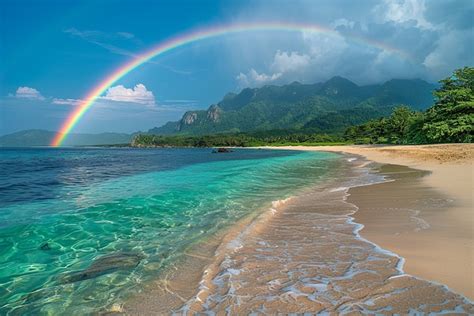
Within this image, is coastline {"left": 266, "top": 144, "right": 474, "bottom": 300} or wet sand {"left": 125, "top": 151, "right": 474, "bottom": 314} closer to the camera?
wet sand {"left": 125, "top": 151, "right": 474, "bottom": 314}

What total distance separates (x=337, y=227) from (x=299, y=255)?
9.32 feet

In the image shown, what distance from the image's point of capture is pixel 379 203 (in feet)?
41.7

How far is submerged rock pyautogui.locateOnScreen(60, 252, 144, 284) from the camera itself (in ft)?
21.5

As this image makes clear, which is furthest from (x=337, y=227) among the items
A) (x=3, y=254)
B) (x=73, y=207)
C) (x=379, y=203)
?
(x=73, y=207)

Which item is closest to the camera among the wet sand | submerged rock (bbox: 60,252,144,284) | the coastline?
the wet sand

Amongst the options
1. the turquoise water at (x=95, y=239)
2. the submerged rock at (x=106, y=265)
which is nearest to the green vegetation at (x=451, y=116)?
the turquoise water at (x=95, y=239)

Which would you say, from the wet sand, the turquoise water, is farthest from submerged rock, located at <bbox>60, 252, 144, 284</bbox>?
the wet sand

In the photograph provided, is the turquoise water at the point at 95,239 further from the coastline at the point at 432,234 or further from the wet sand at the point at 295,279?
the coastline at the point at 432,234

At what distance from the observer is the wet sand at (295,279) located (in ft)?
14.8

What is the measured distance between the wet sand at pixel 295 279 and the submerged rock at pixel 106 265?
1.24 meters

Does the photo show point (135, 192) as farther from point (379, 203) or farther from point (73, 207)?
point (379, 203)

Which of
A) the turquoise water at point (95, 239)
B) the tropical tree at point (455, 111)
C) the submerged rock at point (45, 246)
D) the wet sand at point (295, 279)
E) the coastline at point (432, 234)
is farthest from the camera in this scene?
A: the tropical tree at point (455, 111)

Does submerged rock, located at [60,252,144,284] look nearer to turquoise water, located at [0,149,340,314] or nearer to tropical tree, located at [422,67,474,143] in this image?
turquoise water, located at [0,149,340,314]

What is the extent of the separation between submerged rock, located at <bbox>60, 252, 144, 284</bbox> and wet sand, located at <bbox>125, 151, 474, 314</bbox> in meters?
1.24
